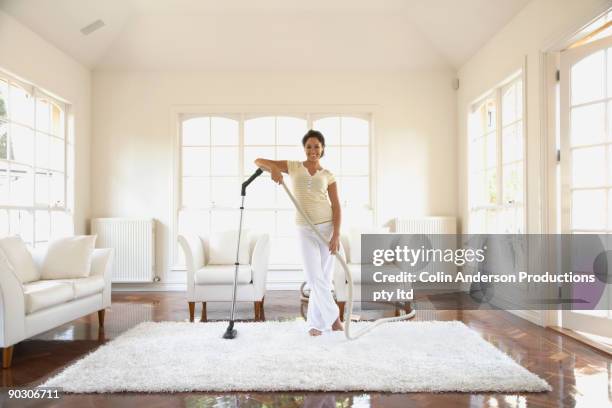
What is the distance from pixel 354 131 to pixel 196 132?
6.86 ft

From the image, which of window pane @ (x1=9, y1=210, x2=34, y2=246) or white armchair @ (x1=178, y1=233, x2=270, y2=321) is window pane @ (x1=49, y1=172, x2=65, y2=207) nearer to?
window pane @ (x1=9, y1=210, x2=34, y2=246)

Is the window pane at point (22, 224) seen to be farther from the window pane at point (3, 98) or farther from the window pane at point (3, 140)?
the window pane at point (3, 98)

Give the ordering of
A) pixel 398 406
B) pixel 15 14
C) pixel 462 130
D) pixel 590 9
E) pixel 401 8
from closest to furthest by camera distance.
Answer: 1. pixel 398 406
2. pixel 590 9
3. pixel 15 14
4. pixel 401 8
5. pixel 462 130

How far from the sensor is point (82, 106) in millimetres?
5684

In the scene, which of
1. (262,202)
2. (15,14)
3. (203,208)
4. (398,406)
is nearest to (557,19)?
(398,406)

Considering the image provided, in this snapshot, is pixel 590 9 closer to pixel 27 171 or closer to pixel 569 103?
pixel 569 103

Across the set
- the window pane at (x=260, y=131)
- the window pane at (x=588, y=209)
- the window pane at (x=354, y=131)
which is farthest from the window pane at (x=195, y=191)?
the window pane at (x=588, y=209)

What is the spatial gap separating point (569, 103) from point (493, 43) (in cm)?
144

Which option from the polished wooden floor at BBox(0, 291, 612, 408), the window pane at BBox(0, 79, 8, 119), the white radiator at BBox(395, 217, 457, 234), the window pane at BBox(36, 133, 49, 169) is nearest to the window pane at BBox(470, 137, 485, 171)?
the white radiator at BBox(395, 217, 457, 234)

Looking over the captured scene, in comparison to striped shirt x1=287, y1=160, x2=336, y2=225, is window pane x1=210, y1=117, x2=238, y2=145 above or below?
above

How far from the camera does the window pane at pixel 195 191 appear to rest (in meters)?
5.99

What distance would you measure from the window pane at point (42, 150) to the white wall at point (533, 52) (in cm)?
494

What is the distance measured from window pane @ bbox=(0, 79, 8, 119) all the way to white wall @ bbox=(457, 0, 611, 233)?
492cm

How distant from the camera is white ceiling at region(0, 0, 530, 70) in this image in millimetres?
5141
